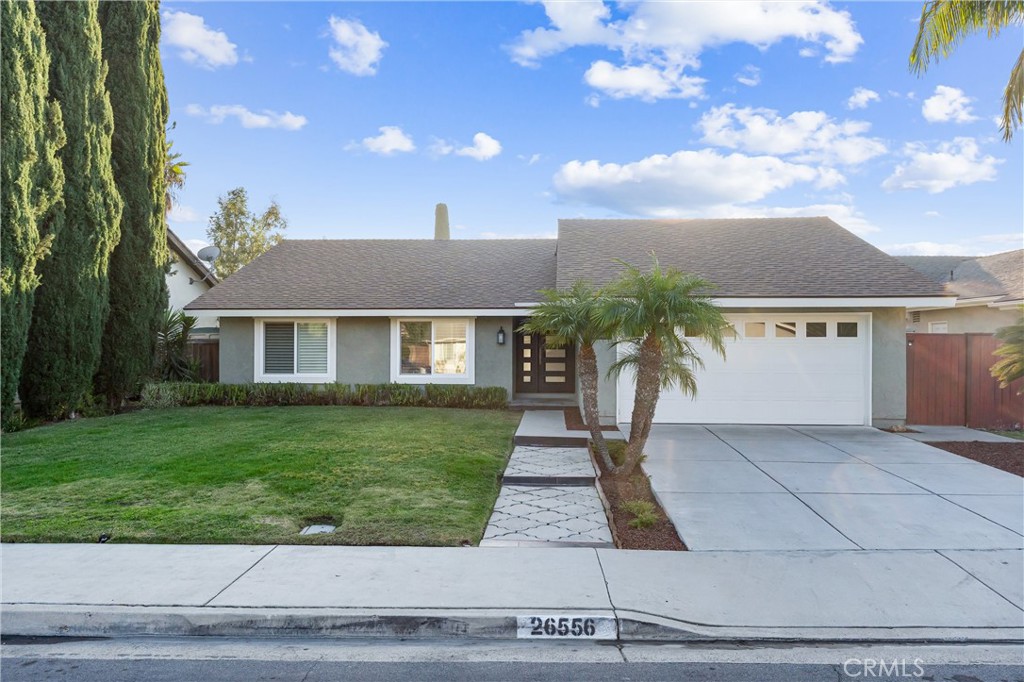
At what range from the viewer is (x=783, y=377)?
12.2 m

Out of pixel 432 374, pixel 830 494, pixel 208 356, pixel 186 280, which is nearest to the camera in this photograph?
pixel 830 494

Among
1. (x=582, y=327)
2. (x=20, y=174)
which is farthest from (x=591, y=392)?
(x=20, y=174)

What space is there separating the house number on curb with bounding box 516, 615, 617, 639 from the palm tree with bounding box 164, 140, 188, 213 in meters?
20.6

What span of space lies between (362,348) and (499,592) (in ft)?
37.6

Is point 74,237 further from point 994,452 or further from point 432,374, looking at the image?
point 994,452

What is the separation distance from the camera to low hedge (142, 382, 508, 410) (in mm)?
14453

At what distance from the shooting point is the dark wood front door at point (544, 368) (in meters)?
16.4

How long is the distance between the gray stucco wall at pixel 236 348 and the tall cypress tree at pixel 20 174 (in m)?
4.51

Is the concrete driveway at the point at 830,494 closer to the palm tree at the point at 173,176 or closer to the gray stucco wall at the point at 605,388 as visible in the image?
the gray stucco wall at the point at 605,388

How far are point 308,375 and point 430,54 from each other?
27.2ft

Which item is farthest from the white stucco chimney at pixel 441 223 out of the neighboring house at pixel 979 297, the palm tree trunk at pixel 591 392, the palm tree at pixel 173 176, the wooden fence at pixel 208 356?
the palm tree trunk at pixel 591 392

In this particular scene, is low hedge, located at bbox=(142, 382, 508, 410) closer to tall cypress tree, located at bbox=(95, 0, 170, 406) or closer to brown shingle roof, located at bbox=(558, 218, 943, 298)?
tall cypress tree, located at bbox=(95, 0, 170, 406)

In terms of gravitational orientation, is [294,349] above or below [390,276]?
below

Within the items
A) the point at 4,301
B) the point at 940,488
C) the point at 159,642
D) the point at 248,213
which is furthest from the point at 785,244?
the point at 248,213
